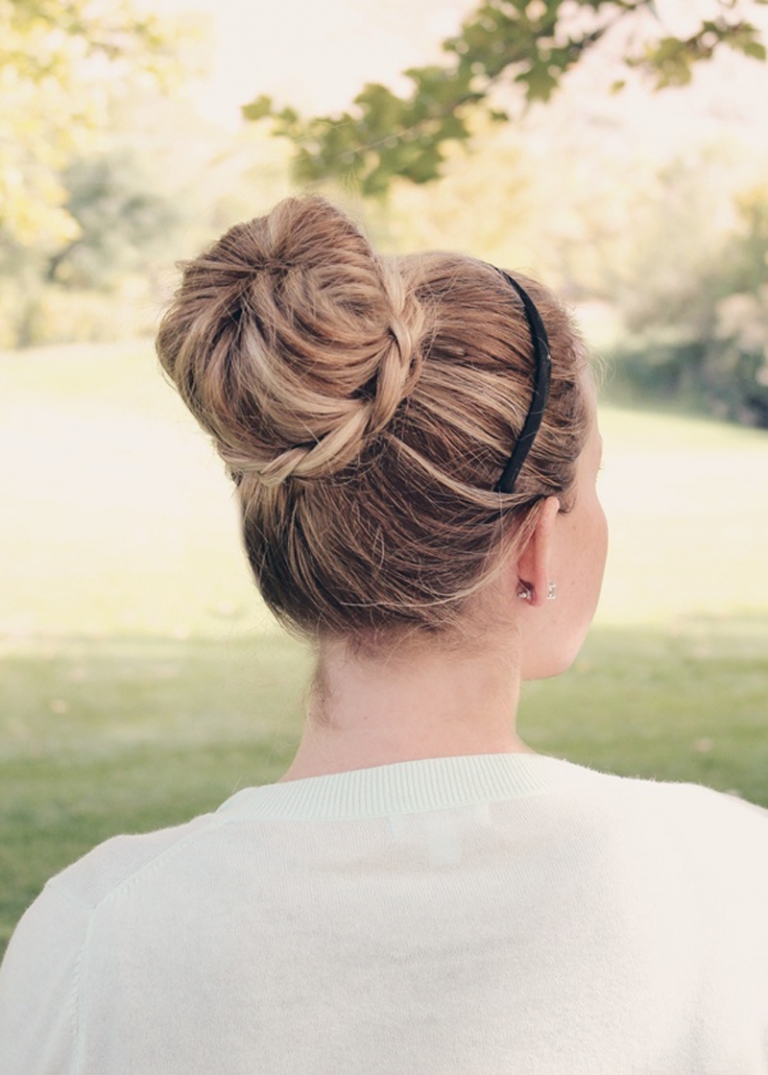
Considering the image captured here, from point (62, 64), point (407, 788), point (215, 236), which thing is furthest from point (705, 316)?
point (407, 788)

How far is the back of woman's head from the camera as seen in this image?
1.10m

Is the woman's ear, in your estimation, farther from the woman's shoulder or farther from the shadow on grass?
the shadow on grass

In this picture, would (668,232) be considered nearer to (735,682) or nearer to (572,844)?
(735,682)

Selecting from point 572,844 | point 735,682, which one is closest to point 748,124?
point 735,682

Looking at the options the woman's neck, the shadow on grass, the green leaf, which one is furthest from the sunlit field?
the green leaf

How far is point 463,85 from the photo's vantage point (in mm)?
3195

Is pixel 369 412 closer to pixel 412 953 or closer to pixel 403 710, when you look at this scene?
pixel 403 710

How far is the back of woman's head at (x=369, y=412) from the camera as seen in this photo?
110cm

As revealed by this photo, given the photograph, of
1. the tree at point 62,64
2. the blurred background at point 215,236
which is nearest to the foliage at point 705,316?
the blurred background at point 215,236

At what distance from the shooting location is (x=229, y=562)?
12.6 m

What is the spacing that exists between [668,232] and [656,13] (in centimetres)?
2424

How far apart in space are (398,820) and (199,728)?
562cm

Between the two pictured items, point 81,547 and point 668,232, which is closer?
point 81,547

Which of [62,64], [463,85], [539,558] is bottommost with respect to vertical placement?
[539,558]
